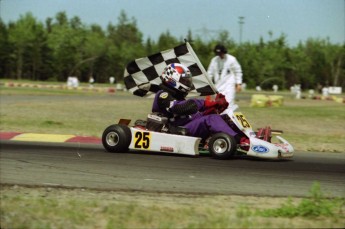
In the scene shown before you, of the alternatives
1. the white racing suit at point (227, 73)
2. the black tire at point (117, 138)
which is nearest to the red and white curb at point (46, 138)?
the black tire at point (117, 138)

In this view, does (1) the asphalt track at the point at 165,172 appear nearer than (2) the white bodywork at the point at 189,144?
Yes

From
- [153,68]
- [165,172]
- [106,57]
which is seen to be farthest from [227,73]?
[106,57]

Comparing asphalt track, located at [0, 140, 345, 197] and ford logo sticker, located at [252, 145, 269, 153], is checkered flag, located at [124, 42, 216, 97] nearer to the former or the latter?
asphalt track, located at [0, 140, 345, 197]

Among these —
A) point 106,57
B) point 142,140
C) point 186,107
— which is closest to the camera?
point 186,107

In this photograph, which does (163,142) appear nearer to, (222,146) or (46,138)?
(222,146)

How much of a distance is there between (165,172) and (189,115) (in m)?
1.67

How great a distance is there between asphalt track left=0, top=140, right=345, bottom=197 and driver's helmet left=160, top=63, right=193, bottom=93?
923mm

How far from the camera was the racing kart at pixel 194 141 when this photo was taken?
6.61m

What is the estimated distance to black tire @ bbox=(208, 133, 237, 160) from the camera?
6555mm

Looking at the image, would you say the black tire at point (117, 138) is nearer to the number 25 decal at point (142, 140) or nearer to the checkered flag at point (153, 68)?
the number 25 decal at point (142, 140)

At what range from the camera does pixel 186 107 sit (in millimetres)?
6895

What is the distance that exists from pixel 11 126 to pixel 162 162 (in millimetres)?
4912

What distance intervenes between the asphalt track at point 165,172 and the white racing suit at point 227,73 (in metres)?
2.88

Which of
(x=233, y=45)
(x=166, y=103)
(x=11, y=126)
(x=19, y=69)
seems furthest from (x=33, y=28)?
(x=166, y=103)
